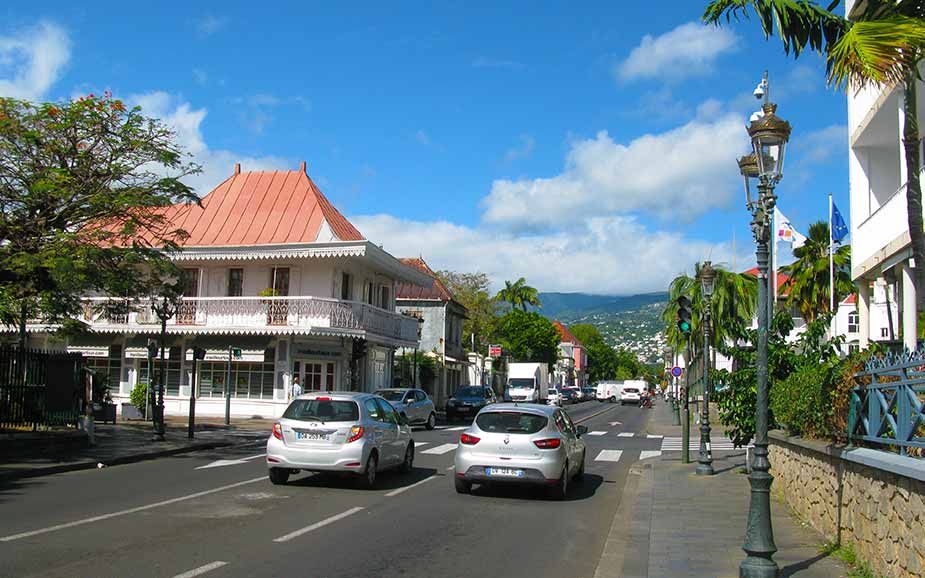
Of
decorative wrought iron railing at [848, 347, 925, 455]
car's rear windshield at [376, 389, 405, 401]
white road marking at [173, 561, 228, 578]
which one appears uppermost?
decorative wrought iron railing at [848, 347, 925, 455]

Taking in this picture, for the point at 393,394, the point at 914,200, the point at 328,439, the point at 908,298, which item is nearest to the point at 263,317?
the point at 393,394

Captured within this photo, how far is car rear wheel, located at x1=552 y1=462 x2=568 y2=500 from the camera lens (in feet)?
44.8

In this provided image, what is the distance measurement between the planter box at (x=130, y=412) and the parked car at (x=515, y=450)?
2076 centimetres

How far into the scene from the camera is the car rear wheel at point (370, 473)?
1413 cm

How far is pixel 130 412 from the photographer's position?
3100 centimetres

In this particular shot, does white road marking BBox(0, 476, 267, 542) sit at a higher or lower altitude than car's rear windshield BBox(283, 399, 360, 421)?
lower

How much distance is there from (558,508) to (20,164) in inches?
542

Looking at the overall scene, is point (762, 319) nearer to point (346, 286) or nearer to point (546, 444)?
point (546, 444)

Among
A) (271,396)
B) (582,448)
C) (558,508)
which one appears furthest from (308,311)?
(558,508)

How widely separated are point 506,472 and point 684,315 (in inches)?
268

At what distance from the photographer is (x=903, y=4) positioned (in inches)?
365

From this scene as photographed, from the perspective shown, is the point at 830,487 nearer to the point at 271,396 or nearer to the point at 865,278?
the point at 865,278

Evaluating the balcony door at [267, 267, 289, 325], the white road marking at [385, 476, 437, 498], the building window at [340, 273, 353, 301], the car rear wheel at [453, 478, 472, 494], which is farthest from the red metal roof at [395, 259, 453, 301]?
the car rear wheel at [453, 478, 472, 494]

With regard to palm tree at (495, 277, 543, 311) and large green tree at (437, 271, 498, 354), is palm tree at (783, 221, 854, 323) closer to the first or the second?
large green tree at (437, 271, 498, 354)
